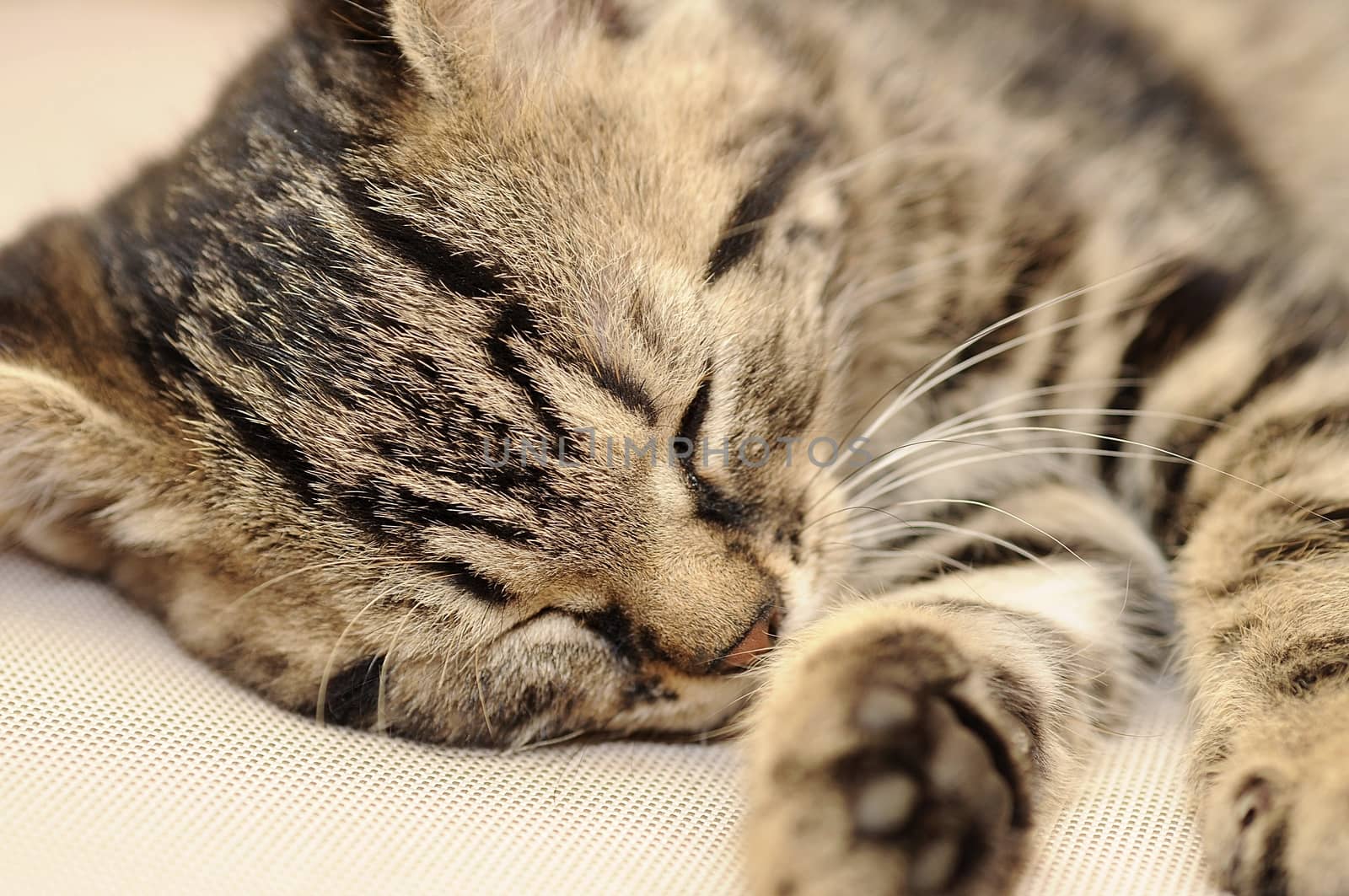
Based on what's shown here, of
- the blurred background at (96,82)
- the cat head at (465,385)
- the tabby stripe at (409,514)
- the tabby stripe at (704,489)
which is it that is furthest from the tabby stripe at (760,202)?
the blurred background at (96,82)

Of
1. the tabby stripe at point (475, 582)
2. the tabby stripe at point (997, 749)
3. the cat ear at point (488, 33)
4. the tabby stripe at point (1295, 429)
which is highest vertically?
the tabby stripe at point (1295, 429)

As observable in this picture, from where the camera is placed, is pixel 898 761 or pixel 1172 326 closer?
pixel 898 761

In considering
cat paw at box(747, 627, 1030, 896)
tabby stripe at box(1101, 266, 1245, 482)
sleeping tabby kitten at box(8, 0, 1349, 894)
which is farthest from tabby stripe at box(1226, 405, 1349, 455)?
cat paw at box(747, 627, 1030, 896)

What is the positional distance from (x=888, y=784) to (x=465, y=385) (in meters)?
0.43

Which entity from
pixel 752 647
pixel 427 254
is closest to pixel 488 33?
pixel 427 254

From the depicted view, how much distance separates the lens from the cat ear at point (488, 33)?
2.94 feet

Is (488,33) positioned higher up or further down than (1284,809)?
higher up

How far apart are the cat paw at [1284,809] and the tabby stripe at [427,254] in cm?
65

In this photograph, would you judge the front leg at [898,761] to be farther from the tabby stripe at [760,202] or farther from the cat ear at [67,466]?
the cat ear at [67,466]

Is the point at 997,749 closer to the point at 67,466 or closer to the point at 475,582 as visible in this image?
the point at 475,582

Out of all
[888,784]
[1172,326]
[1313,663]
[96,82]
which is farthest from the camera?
[96,82]

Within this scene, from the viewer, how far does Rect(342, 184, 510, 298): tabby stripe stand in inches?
33.8

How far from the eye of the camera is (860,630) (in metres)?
0.78

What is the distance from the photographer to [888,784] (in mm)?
646
